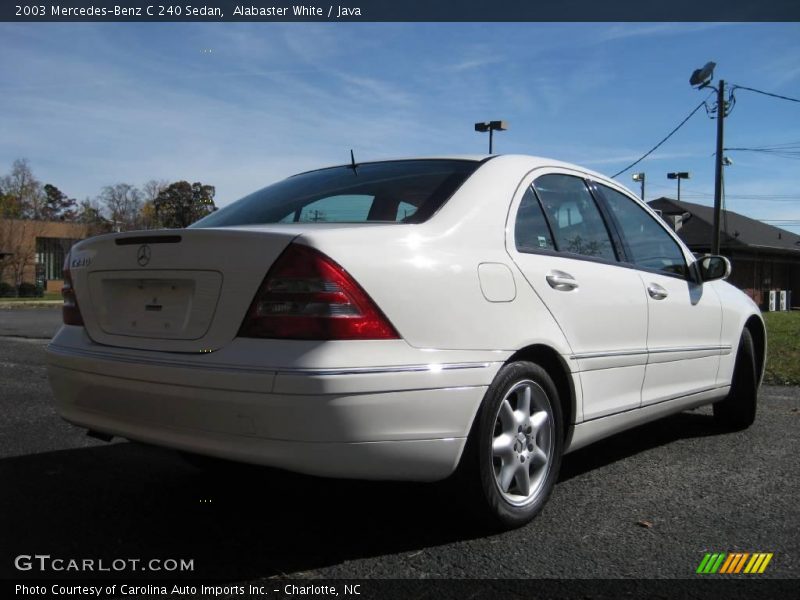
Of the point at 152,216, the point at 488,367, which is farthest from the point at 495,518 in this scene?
the point at 152,216

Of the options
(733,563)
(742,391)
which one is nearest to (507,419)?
(733,563)

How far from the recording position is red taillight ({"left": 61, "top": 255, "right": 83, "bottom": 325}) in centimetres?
311

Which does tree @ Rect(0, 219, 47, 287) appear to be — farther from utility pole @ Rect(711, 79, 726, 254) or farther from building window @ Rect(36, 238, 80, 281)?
utility pole @ Rect(711, 79, 726, 254)

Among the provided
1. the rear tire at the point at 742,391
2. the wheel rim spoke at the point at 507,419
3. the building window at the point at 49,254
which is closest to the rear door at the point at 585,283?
the wheel rim spoke at the point at 507,419

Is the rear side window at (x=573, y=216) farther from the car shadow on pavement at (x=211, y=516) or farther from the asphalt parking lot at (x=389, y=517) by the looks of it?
the car shadow on pavement at (x=211, y=516)

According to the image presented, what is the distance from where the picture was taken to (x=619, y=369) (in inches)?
141

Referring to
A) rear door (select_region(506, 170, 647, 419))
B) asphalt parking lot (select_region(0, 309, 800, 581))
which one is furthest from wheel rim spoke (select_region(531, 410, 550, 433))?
asphalt parking lot (select_region(0, 309, 800, 581))

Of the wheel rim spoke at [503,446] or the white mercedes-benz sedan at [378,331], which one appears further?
the wheel rim spoke at [503,446]

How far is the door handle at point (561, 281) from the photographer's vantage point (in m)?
3.20

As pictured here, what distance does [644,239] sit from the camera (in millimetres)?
4242

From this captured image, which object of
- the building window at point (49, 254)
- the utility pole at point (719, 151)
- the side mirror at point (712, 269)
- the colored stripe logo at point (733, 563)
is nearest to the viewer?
the colored stripe logo at point (733, 563)

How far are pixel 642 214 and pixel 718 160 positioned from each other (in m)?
20.6

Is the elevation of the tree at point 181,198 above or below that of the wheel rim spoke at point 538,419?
above

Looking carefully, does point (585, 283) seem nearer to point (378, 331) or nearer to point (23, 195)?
point (378, 331)
